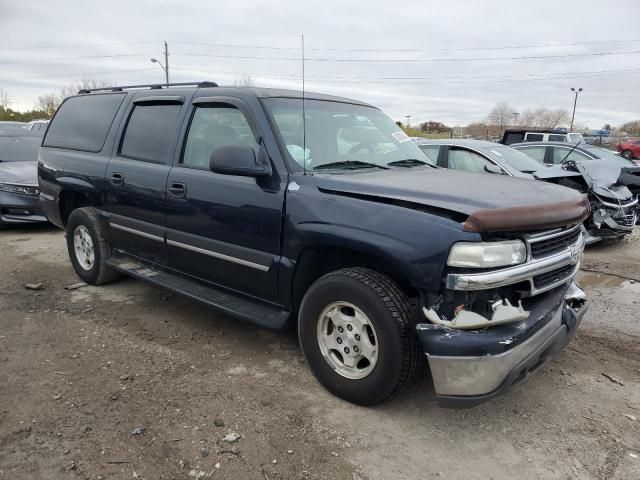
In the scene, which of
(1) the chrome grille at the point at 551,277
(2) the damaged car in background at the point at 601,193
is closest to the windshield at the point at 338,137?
(1) the chrome grille at the point at 551,277

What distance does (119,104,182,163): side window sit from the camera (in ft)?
13.6

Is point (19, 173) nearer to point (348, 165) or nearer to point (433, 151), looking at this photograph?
point (433, 151)

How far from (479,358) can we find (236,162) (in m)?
1.85

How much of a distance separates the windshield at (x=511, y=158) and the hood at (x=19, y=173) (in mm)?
7049

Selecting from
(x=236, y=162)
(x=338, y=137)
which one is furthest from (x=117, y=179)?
(x=338, y=137)

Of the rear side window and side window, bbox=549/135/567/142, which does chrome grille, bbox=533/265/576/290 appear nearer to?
the rear side window

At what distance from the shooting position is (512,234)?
2643 mm

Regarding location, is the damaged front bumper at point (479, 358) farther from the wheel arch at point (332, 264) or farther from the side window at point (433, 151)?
the side window at point (433, 151)

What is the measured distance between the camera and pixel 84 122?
520 cm

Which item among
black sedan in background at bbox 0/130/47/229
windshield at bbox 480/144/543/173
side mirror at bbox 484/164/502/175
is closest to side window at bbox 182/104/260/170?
side mirror at bbox 484/164/502/175

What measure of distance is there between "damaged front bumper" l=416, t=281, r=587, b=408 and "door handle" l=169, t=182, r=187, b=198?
216cm

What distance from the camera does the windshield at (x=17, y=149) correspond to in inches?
347

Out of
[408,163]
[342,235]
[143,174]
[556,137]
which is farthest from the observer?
[556,137]

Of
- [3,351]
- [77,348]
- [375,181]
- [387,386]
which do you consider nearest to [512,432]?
[387,386]
